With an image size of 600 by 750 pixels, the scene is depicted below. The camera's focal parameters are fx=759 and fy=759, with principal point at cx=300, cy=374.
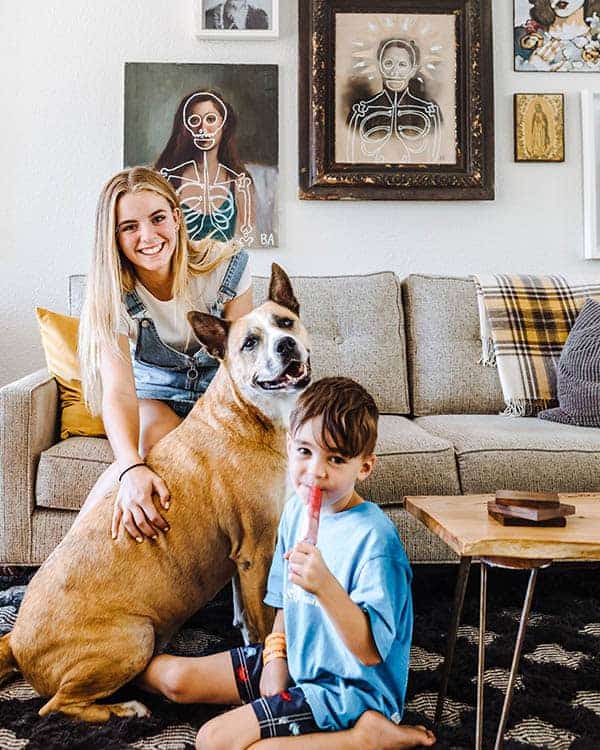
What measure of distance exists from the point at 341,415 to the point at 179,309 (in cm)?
76

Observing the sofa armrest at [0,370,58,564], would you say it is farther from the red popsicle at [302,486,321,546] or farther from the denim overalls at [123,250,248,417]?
the red popsicle at [302,486,321,546]

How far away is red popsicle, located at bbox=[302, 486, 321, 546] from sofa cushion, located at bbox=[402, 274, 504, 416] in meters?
1.47

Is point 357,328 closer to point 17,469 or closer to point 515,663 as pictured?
point 17,469

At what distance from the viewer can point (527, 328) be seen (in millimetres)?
2592

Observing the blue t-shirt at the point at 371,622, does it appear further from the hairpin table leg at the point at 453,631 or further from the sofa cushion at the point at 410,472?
the sofa cushion at the point at 410,472

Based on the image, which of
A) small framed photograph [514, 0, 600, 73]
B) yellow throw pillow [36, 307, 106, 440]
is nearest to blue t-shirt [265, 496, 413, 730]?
yellow throw pillow [36, 307, 106, 440]

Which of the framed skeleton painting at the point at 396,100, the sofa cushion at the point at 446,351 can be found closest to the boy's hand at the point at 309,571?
the sofa cushion at the point at 446,351

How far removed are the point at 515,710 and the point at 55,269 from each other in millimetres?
2340

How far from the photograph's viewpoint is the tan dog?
135 cm

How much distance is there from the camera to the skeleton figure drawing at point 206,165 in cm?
296

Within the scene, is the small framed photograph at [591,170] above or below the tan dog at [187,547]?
above

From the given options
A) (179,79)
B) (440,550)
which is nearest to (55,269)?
(179,79)

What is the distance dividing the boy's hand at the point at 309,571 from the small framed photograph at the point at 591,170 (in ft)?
7.93

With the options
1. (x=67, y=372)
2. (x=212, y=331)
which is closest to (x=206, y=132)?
(x=67, y=372)
